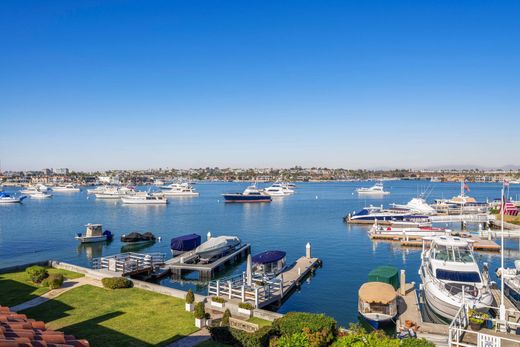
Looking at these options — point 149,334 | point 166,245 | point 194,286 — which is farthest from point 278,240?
point 149,334

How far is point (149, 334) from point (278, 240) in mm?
41056

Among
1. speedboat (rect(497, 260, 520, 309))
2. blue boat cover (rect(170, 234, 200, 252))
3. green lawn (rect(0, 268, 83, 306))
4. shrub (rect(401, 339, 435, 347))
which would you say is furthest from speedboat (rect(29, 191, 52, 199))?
shrub (rect(401, 339, 435, 347))

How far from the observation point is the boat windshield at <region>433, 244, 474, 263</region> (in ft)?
92.9

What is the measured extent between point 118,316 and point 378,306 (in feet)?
48.8

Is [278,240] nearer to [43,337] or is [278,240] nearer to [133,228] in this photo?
[133,228]

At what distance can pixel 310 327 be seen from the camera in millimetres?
15492

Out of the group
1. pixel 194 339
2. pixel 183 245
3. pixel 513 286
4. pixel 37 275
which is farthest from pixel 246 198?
pixel 194 339

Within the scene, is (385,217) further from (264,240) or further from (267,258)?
(267,258)

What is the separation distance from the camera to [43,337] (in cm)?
872

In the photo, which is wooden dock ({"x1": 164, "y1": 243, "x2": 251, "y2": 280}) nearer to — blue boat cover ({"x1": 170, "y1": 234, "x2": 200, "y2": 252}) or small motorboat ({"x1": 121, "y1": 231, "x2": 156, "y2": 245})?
blue boat cover ({"x1": 170, "y1": 234, "x2": 200, "y2": 252})

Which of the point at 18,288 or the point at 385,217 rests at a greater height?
the point at 18,288

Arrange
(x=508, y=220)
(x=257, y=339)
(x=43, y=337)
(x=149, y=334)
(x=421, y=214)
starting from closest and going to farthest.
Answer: (x=43, y=337) → (x=257, y=339) → (x=149, y=334) → (x=508, y=220) → (x=421, y=214)

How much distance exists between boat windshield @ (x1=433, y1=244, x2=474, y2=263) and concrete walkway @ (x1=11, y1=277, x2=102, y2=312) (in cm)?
2438

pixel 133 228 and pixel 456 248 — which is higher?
pixel 456 248
